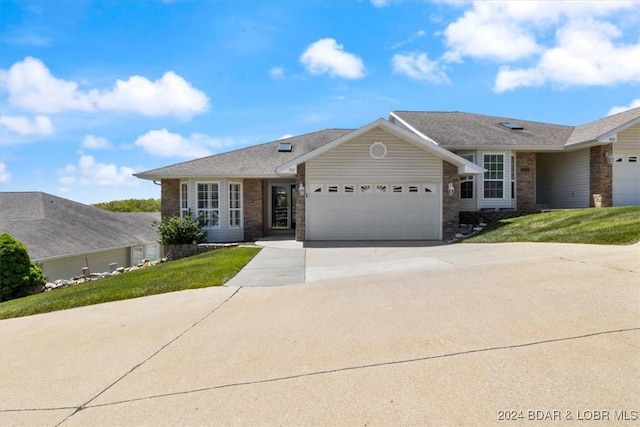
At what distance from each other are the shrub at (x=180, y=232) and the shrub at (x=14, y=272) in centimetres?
452

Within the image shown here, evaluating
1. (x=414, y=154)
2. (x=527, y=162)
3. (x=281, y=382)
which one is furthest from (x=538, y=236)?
(x=281, y=382)

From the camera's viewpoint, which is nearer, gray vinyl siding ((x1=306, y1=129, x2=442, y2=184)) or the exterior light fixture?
gray vinyl siding ((x1=306, y1=129, x2=442, y2=184))

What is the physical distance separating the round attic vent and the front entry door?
5667 millimetres

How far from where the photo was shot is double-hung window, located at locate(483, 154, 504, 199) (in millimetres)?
16375

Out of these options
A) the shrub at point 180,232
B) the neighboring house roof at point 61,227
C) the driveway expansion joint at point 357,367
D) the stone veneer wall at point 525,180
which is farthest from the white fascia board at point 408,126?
the neighboring house roof at point 61,227

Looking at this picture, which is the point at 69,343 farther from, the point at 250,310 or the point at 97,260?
A: the point at 97,260

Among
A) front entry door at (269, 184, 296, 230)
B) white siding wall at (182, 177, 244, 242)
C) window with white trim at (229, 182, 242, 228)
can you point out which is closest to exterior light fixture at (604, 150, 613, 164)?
front entry door at (269, 184, 296, 230)

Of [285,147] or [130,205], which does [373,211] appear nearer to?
[285,147]

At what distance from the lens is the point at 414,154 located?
14.1 meters

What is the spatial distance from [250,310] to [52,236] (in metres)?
19.0

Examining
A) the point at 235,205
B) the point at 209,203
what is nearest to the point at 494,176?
the point at 235,205

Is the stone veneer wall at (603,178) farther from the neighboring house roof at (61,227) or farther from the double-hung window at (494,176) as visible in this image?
the neighboring house roof at (61,227)

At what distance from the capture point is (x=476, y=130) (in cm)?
1788

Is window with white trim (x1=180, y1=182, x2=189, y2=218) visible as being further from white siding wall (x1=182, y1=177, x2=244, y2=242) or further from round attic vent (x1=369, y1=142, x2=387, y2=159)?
round attic vent (x1=369, y1=142, x2=387, y2=159)
